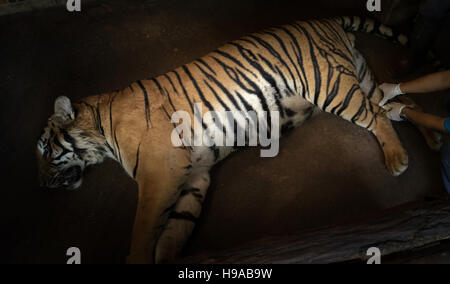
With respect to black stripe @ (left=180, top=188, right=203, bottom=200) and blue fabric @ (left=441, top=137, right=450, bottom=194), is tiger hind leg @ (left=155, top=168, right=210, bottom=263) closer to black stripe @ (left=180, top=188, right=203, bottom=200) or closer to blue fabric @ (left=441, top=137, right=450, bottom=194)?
black stripe @ (left=180, top=188, right=203, bottom=200)

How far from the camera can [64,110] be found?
1732 mm

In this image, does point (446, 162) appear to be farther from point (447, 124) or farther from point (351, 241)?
point (351, 241)

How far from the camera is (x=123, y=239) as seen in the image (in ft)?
6.31

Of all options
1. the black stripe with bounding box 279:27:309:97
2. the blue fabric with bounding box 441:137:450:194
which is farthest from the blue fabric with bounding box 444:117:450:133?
the black stripe with bounding box 279:27:309:97

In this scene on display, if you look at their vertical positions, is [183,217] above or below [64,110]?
below

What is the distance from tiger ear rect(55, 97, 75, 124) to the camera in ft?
5.62

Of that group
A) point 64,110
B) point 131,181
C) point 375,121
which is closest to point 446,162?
point 375,121

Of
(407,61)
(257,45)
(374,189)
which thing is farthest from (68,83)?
(407,61)

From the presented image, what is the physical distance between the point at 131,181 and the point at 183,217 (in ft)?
1.78

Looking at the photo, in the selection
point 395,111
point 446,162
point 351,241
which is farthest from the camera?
point 395,111

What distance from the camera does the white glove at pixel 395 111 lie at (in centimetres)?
214
